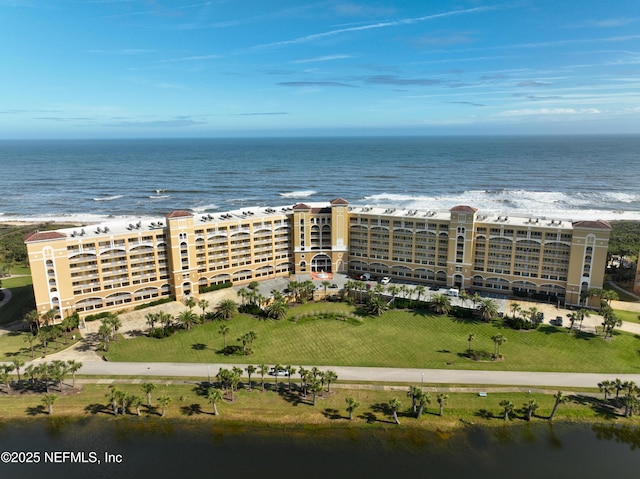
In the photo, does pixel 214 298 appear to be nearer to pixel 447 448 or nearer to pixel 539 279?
pixel 447 448

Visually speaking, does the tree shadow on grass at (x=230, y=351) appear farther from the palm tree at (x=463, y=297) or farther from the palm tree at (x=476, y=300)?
the palm tree at (x=476, y=300)

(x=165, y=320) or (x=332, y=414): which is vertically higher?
(x=165, y=320)

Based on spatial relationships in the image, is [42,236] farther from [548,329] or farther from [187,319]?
[548,329]

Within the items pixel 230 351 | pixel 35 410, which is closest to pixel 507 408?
pixel 230 351

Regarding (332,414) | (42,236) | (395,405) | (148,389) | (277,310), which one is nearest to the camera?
(395,405)

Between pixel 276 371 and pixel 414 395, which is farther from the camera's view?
pixel 276 371

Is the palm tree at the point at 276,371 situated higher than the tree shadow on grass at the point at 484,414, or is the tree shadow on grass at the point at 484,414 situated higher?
the palm tree at the point at 276,371

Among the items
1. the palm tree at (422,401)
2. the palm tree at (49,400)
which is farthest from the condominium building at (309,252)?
the palm tree at (422,401)

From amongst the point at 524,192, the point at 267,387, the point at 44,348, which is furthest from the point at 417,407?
the point at 524,192
